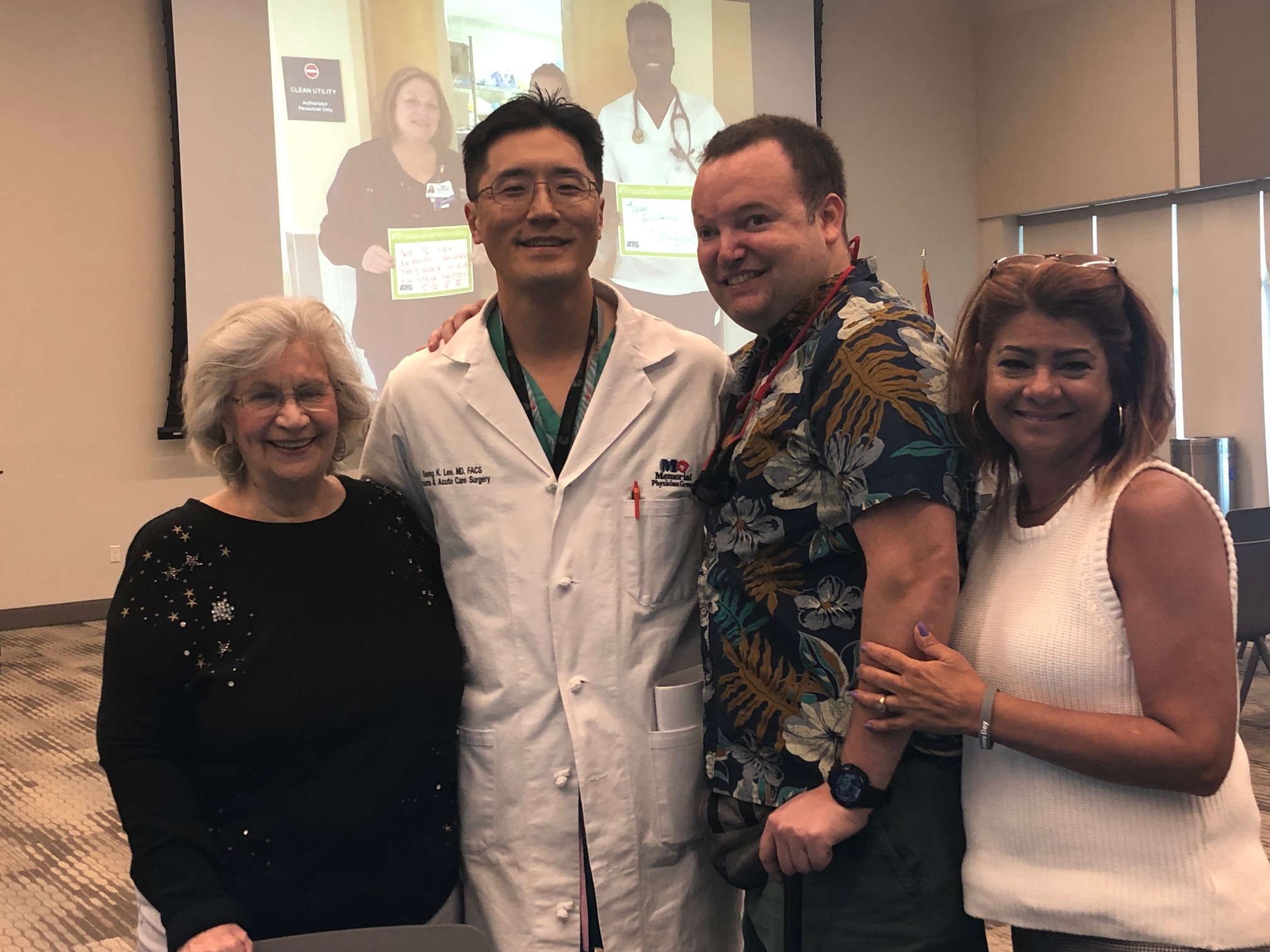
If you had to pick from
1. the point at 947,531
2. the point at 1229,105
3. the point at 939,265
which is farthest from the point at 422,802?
the point at 939,265

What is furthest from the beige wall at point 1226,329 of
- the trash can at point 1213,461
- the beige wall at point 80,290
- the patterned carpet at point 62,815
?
the beige wall at point 80,290

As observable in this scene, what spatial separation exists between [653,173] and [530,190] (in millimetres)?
5717

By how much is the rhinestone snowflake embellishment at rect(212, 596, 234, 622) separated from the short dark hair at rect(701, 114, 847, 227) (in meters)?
0.96

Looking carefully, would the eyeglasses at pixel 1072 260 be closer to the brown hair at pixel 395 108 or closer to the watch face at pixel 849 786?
the watch face at pixel 849 786

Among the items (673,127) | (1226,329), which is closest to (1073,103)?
(1226,329)

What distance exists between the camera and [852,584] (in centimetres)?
141

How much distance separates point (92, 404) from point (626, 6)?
4276 millimetres

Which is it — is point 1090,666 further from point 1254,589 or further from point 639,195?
point 639,195

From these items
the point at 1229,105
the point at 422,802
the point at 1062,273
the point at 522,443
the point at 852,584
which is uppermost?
the point at 1229,105

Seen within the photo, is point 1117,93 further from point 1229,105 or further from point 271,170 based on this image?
point 271,170

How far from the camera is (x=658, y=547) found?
67.2 inches

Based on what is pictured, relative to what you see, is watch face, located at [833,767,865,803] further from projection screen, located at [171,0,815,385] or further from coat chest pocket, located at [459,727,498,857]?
projection screen, located at [171,0,815,385]

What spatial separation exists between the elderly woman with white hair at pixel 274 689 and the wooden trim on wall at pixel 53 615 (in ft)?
17.9

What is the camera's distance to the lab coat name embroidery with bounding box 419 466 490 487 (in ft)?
5.67
